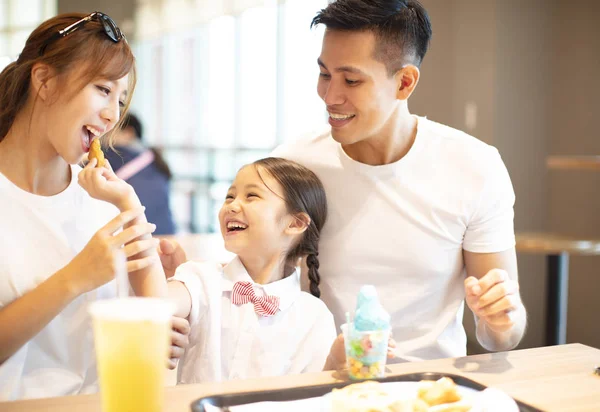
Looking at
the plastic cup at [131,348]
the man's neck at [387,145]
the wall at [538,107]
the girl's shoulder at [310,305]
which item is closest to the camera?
the plastic cup at [131,348]

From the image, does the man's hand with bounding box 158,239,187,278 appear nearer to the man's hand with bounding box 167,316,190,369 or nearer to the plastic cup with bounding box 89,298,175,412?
the man's hand with bounding box 167,316,190,369

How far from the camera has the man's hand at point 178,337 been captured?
1624 millimetres

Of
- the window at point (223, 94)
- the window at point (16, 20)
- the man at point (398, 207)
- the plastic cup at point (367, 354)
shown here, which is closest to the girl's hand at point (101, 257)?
the plastic cup at point (367, 354)

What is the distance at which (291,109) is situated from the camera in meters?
6.31

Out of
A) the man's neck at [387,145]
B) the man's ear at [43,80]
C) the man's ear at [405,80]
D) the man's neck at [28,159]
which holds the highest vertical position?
the man's ear at [405,80]

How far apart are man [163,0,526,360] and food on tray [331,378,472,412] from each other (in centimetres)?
87

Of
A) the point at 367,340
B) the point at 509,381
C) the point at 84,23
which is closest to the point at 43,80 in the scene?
the point at 84,23

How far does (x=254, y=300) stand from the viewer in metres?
1.77

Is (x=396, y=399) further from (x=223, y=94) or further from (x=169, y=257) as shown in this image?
(x=223, y=94)

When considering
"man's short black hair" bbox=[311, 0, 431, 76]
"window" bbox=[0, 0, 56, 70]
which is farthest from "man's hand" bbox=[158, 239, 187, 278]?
"window" bbox=[0, 0, 56, 70]

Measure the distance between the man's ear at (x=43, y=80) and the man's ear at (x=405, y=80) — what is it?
100 cm

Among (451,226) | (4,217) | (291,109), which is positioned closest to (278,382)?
(4,217)

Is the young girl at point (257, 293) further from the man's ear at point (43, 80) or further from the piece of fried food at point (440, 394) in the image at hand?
the piece of fried food at point (440, 394)

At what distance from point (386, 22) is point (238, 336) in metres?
1.01
